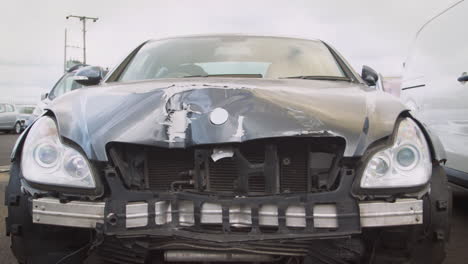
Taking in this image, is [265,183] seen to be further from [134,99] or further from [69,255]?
[69,255]

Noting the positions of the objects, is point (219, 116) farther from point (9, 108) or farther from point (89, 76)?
point (9, 108)

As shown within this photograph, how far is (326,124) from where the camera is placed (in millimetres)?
2199

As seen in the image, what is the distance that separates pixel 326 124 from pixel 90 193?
3.53 feet

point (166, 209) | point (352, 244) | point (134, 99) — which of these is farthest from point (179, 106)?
point (352, 244)

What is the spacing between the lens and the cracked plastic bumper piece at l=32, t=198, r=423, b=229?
202 cm

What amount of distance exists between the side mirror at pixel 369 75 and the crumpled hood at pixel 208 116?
3.85ft

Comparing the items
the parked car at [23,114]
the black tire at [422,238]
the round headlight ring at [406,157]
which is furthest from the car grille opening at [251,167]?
the parked car at [23,114]

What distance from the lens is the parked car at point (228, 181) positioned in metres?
2.03

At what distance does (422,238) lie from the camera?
7.22 feet

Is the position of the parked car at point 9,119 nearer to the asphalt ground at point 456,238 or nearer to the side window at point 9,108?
the side window at point 9,108

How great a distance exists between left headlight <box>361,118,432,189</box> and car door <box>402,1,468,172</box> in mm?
2591

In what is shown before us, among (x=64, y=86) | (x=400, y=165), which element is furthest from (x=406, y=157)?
(x=64, y=86)

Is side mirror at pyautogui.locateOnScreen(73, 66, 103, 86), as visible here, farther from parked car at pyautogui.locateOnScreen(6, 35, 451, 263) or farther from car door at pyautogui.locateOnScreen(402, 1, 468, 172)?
car door at pyautogui.locateOnScreen(402, 1, 468, 172)

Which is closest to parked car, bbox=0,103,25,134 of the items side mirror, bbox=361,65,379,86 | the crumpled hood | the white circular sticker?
side mirror, bbox=361,65,379,86
